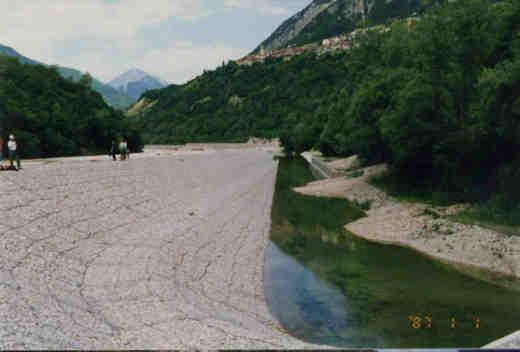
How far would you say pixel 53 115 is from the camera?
2726 inches

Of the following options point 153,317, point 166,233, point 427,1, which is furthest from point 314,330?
Result: point 427,1

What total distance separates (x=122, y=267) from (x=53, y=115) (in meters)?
57.0

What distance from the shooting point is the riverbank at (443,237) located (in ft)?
69.2

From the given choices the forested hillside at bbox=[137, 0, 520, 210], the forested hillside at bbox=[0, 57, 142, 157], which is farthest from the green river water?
the forested hillside at bbox=[0, 57, 142, 157]

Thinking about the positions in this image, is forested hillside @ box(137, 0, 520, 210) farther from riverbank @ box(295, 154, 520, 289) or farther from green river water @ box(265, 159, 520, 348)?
green river water @ box(265, 159, 520, 348)

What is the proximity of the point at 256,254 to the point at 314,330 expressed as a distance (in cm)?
1030

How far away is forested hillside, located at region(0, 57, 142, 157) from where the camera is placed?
6050cm

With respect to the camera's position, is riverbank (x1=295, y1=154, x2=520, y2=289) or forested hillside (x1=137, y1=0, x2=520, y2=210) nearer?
riverbank (x1=295, y1=154, x2=520, y2=289)

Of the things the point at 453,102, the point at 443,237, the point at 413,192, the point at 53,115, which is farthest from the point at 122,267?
the point at 53,115

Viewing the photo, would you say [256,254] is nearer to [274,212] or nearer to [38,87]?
[274,212]

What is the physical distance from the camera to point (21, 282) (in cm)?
1433
